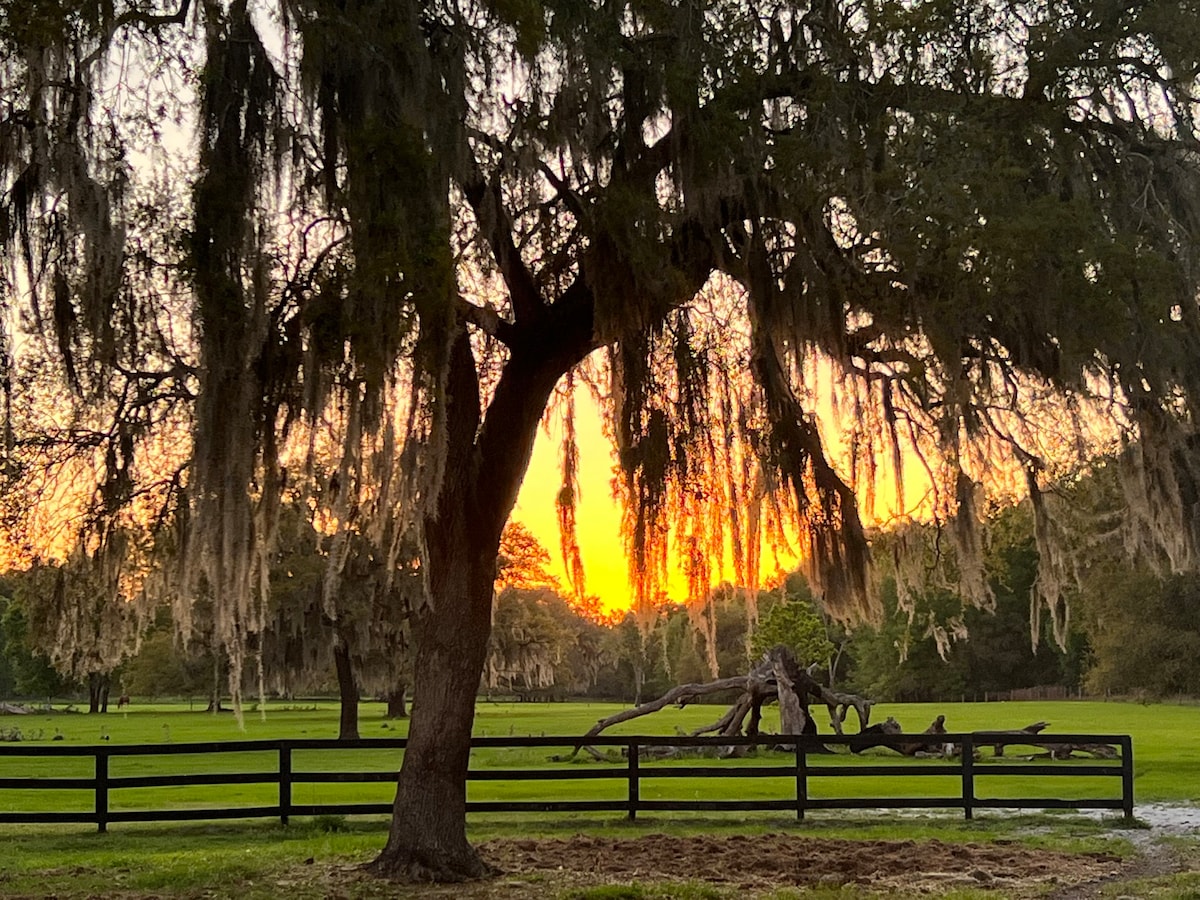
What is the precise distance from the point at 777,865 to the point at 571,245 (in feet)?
17.0

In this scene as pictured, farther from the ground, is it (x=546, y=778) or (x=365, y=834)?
(x=546, y=778)

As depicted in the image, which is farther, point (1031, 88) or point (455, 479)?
point (455, 479)

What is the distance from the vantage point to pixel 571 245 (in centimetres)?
911

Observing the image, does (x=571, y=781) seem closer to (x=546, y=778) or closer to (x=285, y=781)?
(x=546, y=778)

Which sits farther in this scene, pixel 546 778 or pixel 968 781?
pixel 968 781

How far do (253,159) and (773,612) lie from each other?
29.5 meters

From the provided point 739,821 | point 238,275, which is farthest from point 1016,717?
point 238,275

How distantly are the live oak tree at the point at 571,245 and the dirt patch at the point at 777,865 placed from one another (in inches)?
31.8

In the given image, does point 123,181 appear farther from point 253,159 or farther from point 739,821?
point 739,821

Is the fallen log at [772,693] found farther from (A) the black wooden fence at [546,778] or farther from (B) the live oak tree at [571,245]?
(B) the live oak tree at [571,245]

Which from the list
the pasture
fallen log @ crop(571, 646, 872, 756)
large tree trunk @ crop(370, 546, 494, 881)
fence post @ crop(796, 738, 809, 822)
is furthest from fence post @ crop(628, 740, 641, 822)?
fallen log @ crop(571, 646, 872, 756)

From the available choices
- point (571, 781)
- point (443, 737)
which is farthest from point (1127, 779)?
point (571, 781)

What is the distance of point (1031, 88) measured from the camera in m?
8.19

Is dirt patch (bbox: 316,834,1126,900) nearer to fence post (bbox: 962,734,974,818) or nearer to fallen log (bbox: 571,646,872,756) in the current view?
fence post (bbox: 962,734,974,818)
